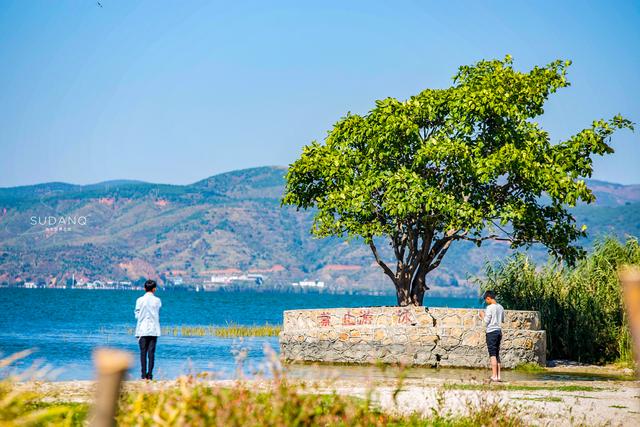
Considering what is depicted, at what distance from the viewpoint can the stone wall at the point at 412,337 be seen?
28.3 m

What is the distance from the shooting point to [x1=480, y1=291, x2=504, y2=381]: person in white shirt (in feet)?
71.2

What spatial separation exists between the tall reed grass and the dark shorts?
8427mm

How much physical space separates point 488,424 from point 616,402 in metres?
5.73

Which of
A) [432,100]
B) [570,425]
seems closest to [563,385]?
[570,425]

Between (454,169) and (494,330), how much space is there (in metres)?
10.3

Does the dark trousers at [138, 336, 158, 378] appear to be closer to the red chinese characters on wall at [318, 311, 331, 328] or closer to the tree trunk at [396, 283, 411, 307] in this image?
the red chinese characters on wall at [318, 311, 331, 328]

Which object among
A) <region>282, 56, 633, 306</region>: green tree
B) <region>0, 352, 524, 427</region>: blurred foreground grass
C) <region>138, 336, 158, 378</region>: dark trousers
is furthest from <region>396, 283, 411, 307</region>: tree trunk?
<region>0, 352, 524, 427</region>: blurred foreground grass

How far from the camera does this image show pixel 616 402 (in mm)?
17312

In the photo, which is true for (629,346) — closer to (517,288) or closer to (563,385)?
(517,288)

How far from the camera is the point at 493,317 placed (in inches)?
868

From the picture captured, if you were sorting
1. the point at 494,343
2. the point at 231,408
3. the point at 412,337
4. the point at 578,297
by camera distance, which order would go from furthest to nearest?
the point at 578,297 < the point at 412,337 < the point at 494,343 < the point at 231,408

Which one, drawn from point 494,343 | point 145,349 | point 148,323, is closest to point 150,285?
point 148,323

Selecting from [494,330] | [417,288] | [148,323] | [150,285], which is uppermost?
[417,288]

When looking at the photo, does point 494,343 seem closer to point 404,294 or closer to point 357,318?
point 357,318
